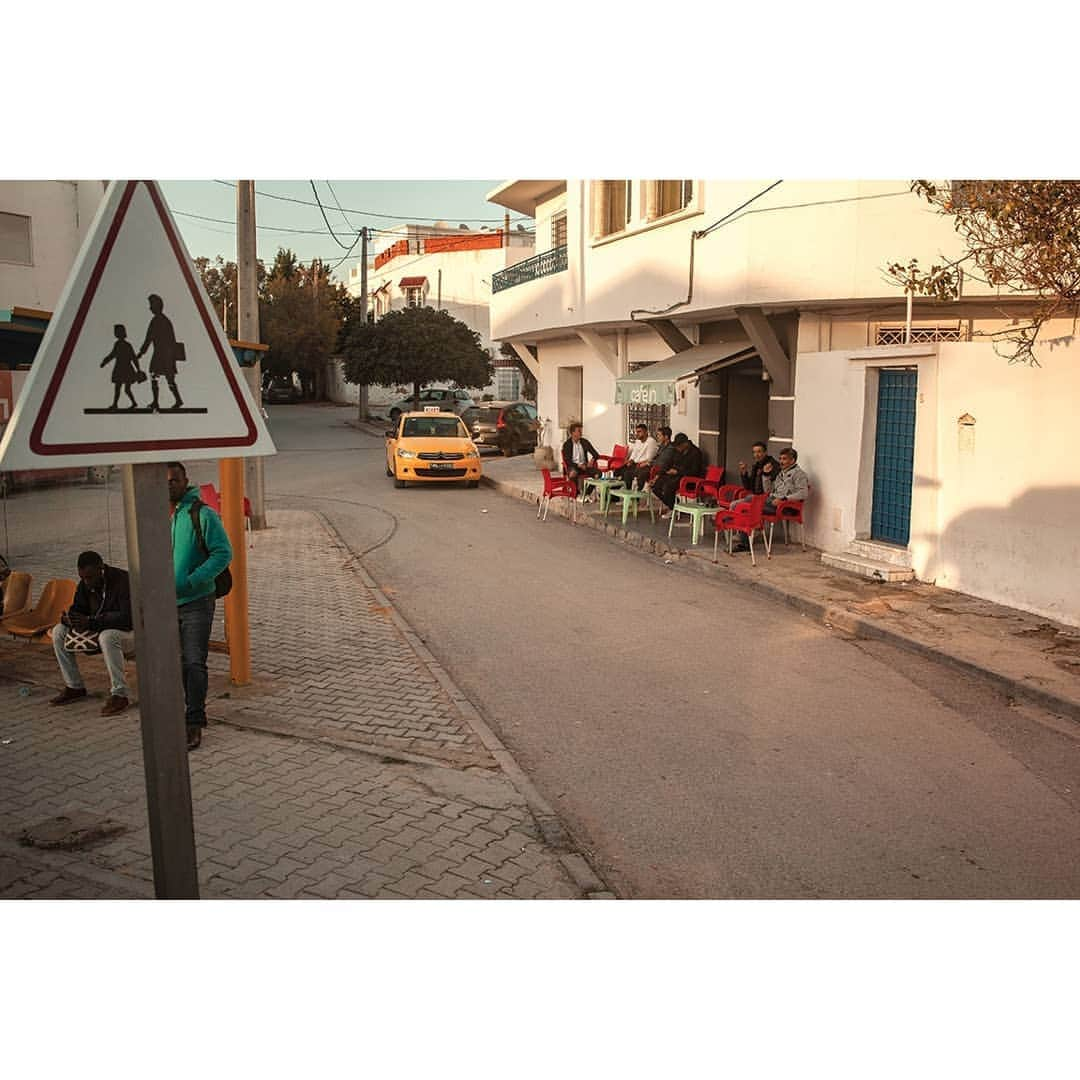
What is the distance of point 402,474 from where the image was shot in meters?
23.9

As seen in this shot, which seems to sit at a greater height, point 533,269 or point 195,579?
point 533,269

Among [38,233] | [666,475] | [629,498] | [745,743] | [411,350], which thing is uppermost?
[38,233]

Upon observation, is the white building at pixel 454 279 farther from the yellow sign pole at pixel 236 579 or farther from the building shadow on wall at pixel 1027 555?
the yellow sign pole at pixel 236 579

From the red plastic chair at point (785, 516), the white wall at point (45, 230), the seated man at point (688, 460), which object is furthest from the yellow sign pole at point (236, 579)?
the white wall at point (45, 230)

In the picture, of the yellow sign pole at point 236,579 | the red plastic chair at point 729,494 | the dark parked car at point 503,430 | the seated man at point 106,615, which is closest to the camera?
the seated man at point 106,615

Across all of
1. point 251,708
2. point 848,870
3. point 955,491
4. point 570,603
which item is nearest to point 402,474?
point 570,603

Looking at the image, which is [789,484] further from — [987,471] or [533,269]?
[533,269]

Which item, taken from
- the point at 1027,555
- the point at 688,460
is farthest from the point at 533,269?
the point at 1027,555

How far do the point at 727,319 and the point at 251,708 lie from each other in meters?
12.9

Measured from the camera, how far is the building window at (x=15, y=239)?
29.1 metres

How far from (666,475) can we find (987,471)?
23.7 ft

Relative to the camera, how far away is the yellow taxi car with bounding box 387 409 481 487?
23.9 meters

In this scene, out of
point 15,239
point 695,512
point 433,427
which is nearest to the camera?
point 695,512

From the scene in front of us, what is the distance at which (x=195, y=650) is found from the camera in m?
7.01
